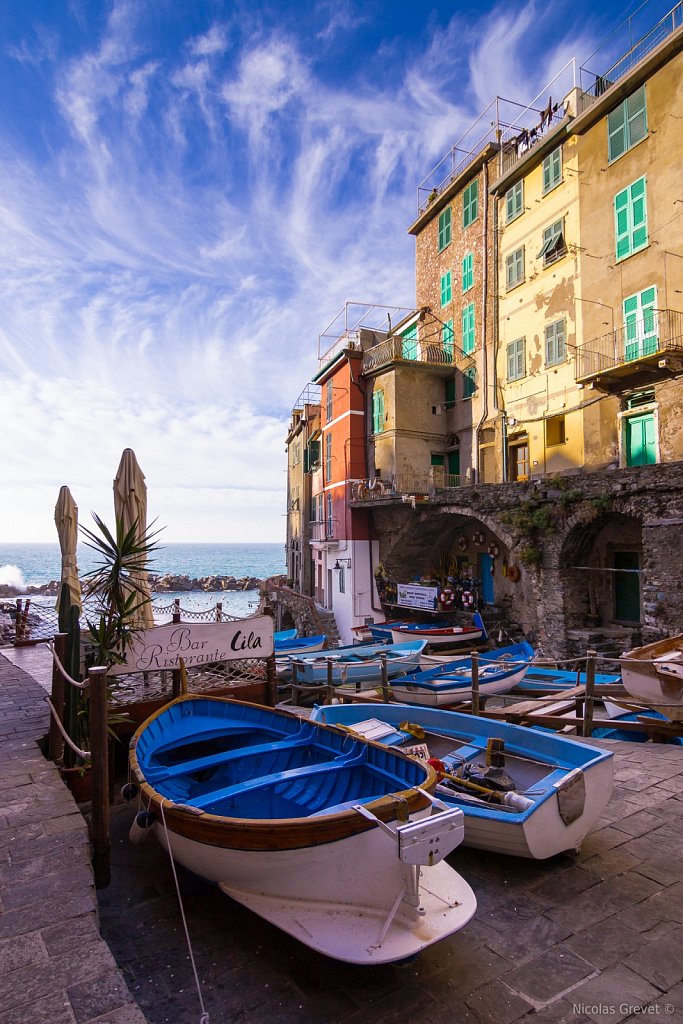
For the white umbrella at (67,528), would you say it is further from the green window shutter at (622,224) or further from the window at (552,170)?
the window at (552,170)

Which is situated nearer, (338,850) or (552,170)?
(338,850)

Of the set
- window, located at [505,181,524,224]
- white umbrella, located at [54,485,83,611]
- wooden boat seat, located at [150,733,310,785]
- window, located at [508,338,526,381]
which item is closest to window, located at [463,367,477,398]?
window, located at [508,338,526,381]

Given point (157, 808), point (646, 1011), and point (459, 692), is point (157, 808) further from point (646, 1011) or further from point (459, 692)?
point (459, 692)

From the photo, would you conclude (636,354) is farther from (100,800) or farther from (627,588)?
(100,800)

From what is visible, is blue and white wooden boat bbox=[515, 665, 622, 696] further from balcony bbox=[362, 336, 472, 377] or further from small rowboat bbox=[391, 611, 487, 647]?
balcony bbox=[362, 336, 472, 377]

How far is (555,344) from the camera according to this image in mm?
19844

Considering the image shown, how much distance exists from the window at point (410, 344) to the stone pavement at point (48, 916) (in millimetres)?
24203

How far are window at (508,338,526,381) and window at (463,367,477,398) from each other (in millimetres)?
2104

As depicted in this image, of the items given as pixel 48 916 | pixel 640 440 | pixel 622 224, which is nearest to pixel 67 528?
pixel 48 916

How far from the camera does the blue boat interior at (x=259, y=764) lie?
449 cm

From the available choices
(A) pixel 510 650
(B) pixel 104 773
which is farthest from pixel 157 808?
(A) pixel 510 650

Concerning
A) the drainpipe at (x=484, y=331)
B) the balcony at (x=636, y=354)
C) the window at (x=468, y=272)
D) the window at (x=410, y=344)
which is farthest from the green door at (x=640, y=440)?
the window at (x=410, y=344)

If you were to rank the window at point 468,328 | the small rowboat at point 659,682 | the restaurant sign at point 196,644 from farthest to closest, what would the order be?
the window at point 468,328
the small rowboat at point 659,682
the restaurant sign at point 196,644

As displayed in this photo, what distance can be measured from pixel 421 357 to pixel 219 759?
24.1 meters
